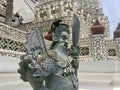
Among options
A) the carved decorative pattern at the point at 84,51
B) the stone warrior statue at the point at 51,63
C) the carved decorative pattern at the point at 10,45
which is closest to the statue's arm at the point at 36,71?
the stone warrior statue at the point at 51,63

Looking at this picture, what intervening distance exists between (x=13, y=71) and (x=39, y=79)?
2308 mm

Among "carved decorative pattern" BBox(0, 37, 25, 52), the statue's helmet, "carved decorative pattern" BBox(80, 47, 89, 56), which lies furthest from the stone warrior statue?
"carved decorative pattern" BBox(80, 47, 89, 56)

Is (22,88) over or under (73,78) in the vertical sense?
under

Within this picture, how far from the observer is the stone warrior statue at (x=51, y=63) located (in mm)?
2555

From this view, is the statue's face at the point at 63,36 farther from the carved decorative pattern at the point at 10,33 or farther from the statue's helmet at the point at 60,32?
the carved decorative pattern at the point at 10,33

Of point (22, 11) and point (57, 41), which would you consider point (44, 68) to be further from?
point (22, 11)

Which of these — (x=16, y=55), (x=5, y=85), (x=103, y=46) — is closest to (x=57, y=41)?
(x=5, y=85)

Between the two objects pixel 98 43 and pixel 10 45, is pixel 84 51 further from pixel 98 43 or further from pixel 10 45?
pixel 10 45

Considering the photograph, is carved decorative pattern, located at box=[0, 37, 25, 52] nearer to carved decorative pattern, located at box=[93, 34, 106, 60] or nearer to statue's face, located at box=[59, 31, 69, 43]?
carved decorative pattern, located at box=[93, 34, 106, 60]

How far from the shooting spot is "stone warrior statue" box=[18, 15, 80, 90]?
255 centimetres

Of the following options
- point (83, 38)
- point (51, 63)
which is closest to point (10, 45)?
point (83, 38)

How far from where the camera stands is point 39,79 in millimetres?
2564

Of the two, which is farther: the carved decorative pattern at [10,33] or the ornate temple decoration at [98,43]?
the ornate temple decoration at [98,43]

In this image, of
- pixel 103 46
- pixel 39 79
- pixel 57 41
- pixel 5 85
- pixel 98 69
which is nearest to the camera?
pixel 39 79
